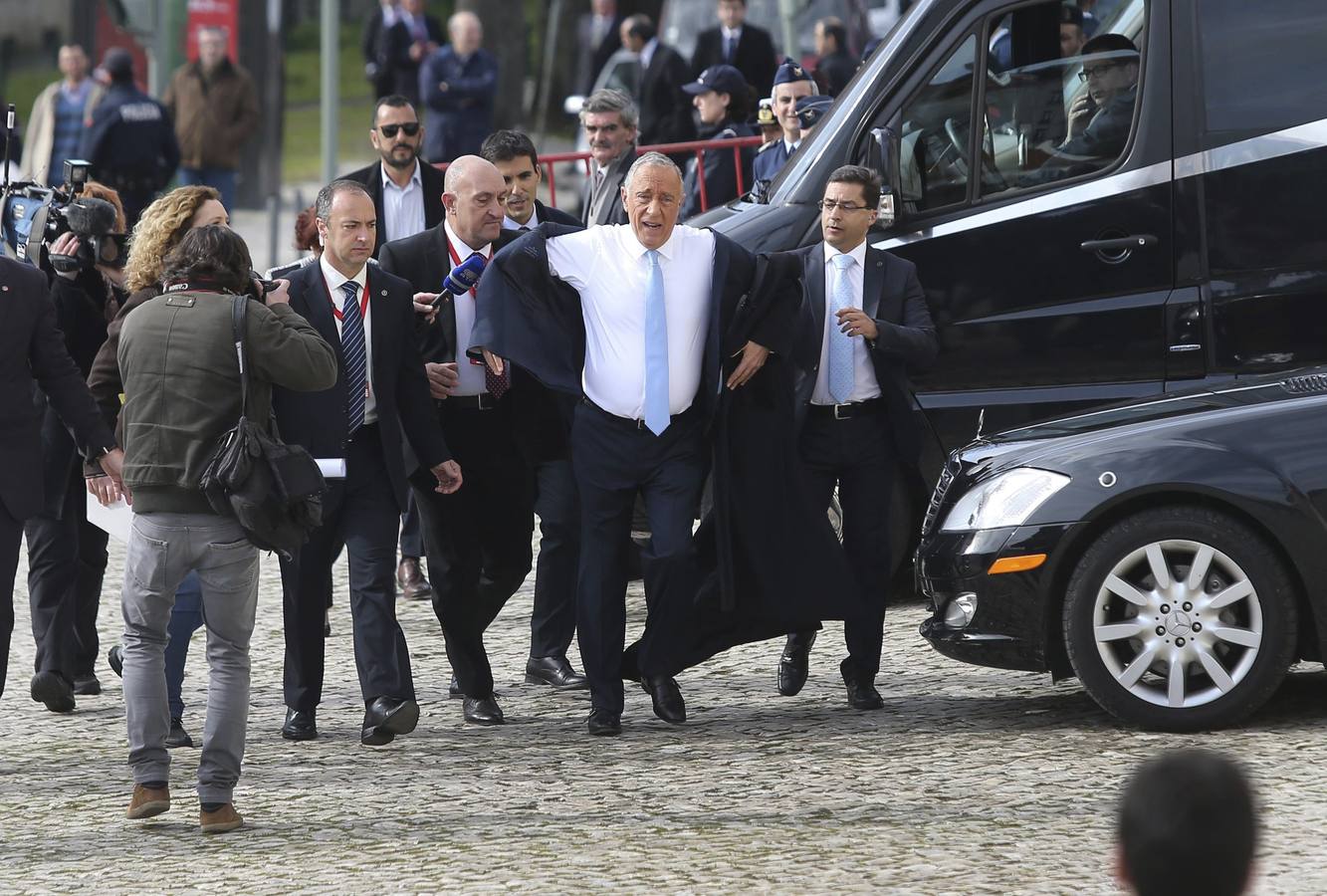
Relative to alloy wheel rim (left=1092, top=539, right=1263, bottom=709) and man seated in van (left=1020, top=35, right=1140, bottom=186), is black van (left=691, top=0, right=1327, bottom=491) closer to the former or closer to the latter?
man seated in van (left=1020, top=35, right=1140, bottom=186)

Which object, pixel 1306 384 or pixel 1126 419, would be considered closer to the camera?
pixel 1306 384

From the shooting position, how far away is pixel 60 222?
24.3ft

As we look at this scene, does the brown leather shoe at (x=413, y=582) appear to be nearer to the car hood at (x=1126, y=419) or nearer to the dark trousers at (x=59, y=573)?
the dark trousers at (x=59, y=573)

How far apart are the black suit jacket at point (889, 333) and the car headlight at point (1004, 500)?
1.17 ft

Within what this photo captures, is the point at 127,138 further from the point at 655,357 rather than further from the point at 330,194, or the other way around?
the point at 655,357

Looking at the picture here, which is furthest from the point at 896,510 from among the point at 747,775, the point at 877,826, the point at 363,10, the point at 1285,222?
the point at 363,10

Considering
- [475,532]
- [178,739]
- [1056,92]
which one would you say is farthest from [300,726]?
[1056,92]

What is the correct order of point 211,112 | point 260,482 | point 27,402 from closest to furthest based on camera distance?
point 260,482, point 27,402, point 211,112

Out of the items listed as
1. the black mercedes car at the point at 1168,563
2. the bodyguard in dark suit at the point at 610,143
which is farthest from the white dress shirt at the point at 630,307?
the bodyguard in dark suit at the point at 610,143

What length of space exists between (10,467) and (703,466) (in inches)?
83.7

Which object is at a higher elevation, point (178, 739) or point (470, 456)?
point (470, 456)

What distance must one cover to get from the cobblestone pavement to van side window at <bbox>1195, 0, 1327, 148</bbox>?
7.28ft

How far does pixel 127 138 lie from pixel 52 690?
33.9 feet

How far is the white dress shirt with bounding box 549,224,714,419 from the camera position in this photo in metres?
6.86
